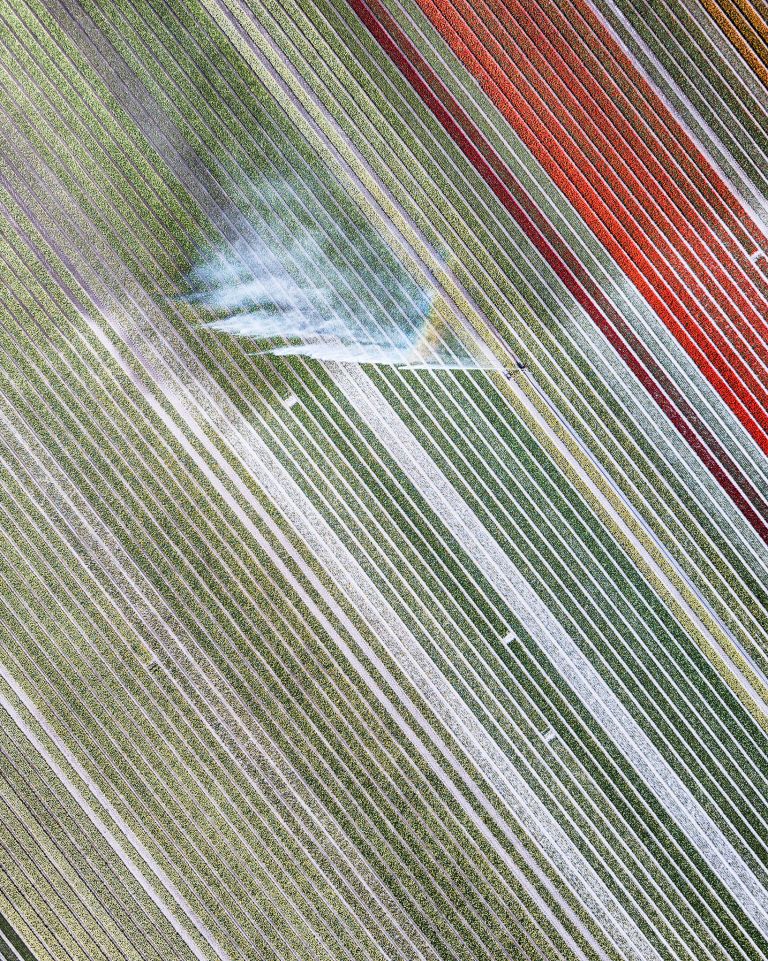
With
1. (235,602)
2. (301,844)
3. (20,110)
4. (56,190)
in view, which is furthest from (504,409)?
(20,110)

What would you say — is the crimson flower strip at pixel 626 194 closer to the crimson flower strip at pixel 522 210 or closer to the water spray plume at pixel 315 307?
the crimson flower strip at pixel 522 210

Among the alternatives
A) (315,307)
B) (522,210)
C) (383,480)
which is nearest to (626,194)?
(522,210)

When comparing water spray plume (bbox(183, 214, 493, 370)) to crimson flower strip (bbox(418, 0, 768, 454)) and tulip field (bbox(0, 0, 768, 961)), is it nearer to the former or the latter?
tulip field (bbox(0, 0, 768, 961))

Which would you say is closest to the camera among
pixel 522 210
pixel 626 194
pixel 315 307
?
pixel 315 307

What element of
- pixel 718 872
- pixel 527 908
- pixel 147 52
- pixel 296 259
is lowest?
pixel 718 872

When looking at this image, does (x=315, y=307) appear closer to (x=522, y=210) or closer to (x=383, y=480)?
(x=383, y=480)

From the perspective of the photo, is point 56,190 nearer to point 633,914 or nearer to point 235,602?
point 235,602
